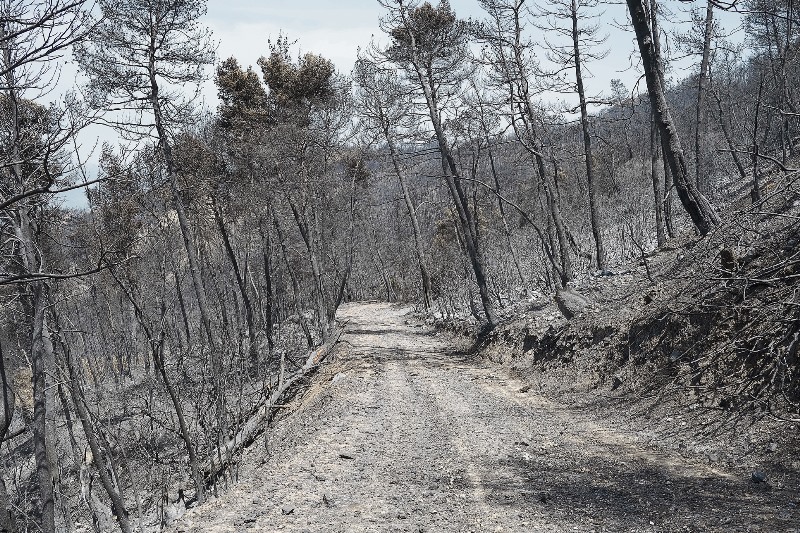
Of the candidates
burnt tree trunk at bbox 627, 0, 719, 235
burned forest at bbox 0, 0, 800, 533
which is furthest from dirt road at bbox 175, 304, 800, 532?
burnt tree trunk at bbox 627, 0, 719, 235

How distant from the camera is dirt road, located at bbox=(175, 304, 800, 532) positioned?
4.69 meters

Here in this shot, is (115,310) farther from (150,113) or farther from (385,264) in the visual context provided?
(150,113)

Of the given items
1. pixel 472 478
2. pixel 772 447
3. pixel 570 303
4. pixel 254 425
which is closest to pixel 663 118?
pixel 570 303

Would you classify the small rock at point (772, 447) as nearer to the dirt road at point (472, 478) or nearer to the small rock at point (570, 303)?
the dirt road at point (472, 478)

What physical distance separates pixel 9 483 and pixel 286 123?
14808 millimetres

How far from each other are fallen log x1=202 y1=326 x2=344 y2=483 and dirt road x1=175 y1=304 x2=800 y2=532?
369 mm

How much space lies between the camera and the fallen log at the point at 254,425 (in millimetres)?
8375

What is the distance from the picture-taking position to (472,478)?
609 centimetres

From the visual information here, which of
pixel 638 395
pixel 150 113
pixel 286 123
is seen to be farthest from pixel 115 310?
pixel 638 395

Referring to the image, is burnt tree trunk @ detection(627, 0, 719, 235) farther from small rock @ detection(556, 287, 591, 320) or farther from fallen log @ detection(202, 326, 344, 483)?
fallen log @ detection(202, 326, 344, 483)

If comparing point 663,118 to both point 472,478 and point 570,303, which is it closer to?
point 570,303

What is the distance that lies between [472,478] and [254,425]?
6.46m

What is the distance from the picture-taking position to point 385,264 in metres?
44.5

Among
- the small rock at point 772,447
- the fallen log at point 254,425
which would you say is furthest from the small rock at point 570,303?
the small rock at point 772,447
